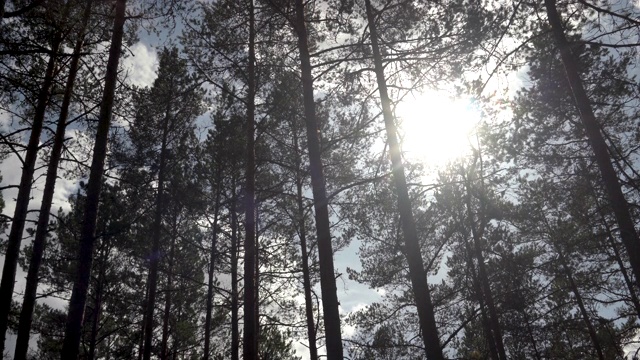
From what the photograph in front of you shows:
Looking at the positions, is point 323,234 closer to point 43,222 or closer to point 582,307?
point 43,222

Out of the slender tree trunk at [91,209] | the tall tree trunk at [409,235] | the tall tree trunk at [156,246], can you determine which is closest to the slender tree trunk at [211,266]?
the tall tree trunk at [156,246]

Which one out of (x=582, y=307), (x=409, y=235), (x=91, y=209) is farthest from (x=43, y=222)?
(x=582, y=307)

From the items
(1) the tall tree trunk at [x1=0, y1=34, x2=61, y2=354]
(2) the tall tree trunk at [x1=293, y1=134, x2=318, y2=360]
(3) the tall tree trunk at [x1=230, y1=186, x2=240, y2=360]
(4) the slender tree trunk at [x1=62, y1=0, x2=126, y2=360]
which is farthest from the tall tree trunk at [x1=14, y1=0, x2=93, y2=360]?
(2) the tall tree trunk at [x1=293, y1=134, x2=318, y2=360]

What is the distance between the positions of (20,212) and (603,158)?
1194 cm

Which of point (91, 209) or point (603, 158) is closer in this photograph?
point (91, 209)

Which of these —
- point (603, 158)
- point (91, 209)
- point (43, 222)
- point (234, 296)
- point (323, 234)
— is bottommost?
point (323, 234)

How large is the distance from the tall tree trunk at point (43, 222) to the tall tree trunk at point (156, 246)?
8.71 ft

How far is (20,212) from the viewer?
9.23 metres

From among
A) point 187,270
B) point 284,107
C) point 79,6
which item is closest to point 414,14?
point 284,107

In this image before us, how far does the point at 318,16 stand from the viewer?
29.6 feet

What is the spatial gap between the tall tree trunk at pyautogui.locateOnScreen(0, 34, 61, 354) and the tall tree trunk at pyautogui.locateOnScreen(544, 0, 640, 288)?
9179 millimetres

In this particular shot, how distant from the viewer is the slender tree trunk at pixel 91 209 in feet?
19.8

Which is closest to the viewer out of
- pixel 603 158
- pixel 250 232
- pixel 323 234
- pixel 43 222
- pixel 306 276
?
pixel 323 234

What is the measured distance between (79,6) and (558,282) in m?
19.3
